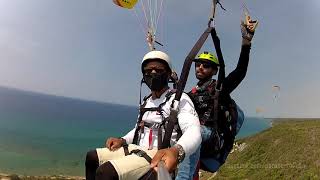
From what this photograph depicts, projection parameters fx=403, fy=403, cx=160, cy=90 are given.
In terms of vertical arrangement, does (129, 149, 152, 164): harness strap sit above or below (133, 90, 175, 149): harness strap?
below

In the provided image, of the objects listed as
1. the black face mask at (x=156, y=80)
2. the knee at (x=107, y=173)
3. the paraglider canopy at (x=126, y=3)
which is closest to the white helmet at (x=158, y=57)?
the black face mask at (x=156, y=80)

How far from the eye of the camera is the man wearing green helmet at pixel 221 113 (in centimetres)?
593

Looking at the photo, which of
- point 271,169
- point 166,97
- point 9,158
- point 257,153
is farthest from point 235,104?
point 9,158

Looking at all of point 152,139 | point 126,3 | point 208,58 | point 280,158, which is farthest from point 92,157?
point 280,158

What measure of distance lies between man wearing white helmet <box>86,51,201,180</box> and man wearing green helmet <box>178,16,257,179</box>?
1.25 meters

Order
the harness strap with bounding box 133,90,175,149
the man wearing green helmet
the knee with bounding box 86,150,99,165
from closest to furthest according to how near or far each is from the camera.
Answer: the knee with bounding box 86,150,99,165, the harness strap with bounding box 133,90,175,149, the man wearing green helmet

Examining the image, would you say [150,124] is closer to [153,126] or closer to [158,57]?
[153,126]

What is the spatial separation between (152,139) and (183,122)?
0.49m

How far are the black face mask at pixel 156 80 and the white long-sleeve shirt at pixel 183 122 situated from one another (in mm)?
152

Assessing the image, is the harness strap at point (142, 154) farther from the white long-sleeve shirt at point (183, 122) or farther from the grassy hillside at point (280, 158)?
the grassy hillside at point (280, 158)

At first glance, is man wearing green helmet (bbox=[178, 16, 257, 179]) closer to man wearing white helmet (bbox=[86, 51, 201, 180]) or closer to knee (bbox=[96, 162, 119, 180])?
man wearing white helmet (bbox=[86, 51, 201, 180])

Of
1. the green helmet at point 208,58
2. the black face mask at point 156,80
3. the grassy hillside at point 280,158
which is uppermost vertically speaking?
the green helmet at point 208,58

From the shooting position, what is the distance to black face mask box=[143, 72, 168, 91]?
4727mm

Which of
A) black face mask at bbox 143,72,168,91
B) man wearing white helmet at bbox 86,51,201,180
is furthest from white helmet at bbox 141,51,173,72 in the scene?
black face mask at bbox 143,72,168,91
